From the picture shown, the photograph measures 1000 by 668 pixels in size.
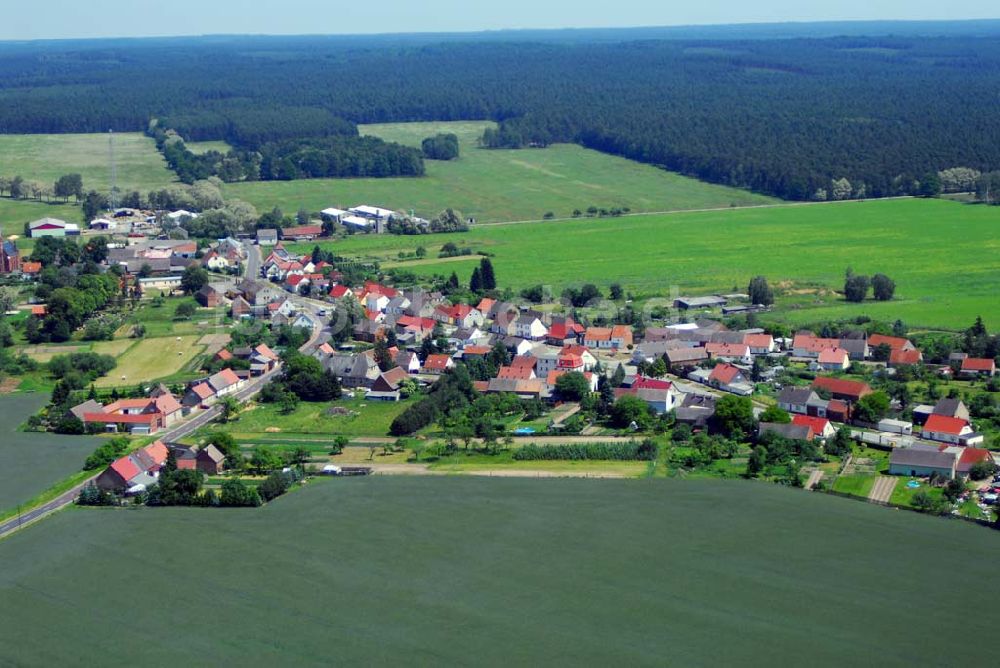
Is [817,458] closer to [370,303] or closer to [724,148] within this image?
[370,303]

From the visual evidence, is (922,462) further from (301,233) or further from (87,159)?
(87,159)

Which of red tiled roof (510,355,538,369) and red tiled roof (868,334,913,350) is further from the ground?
red tiled roof (868,334,913,350)

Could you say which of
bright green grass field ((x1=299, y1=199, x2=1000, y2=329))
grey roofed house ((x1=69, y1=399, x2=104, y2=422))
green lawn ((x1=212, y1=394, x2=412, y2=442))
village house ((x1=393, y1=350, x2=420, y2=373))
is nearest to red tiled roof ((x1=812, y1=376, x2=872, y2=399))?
bright green grass field ((x1=299, y1=199, x2=1000, y2=329))

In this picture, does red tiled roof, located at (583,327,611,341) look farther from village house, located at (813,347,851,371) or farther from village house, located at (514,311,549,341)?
village house, located at (813,347,851,371)

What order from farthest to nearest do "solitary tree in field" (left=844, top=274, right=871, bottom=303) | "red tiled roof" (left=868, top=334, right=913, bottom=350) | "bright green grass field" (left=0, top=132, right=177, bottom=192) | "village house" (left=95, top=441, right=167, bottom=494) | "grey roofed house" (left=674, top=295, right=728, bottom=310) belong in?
1. "bright green grass field" (left=0, top=132, right=177, bottom=192)
2. "solitary tree in field" (left=844, top=274, right=871, bottom=303)
3. "grey roofed house" (left=674, top=295, right=728, bottom=310)
4. "red tiled roof" (left=868, top=334, right=913, bottom=350)
5. "village house" (left=95, top=441, right=167, bottom=494)

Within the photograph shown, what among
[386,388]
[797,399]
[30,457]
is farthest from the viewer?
[386,388]

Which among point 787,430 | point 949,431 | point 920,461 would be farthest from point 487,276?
point 920,461

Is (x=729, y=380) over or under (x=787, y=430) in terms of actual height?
under

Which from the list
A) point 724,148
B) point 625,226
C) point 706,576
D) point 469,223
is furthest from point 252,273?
point 724,148
